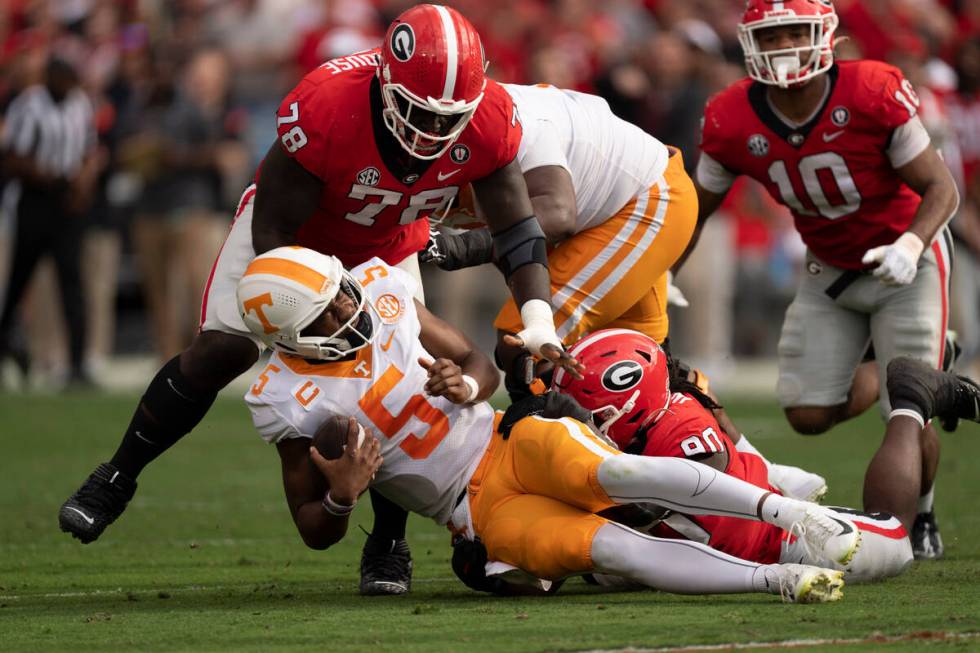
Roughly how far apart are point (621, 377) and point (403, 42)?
1.18 m

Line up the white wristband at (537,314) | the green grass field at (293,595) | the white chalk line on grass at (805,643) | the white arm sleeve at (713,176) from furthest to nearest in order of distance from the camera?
the white arm sleeve at (713,176) → the white wristband at (537,314) → the green grass field at (293,595) → the white chalk line on grass at (805,643)

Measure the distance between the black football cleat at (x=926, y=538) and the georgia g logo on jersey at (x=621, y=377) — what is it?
4.22 ft

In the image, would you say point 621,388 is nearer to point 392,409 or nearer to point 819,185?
point 392,409

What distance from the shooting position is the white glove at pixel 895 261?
5176mm

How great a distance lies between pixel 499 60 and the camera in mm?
12883

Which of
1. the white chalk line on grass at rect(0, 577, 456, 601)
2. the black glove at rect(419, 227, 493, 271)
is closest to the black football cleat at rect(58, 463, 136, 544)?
the white chalk line on grass at rect(0, 577, 456, 601)

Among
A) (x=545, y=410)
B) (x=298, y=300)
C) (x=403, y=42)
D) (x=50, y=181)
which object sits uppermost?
(x=403, y=42)

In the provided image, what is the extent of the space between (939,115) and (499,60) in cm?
462

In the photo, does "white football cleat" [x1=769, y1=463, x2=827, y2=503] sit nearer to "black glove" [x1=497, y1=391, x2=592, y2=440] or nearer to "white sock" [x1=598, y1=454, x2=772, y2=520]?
"black glove" [x1=497, y1=391, x2=592, y2=440]

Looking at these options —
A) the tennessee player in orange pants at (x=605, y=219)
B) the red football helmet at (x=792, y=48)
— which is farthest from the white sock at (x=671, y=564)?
the red football helmet at (x=792, y=48)

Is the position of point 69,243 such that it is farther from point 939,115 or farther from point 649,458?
point 649,458

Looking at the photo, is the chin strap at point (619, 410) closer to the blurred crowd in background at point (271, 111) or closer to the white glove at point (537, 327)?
the white glove at point (537, 327)

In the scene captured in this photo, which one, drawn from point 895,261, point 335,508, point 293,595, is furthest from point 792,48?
point 293,595

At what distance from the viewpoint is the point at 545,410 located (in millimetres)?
4660
